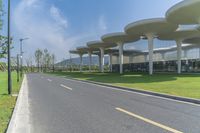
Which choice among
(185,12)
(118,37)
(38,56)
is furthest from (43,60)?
(185,12)

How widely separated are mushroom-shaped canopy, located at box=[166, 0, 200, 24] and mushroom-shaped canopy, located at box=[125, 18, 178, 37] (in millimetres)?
6797

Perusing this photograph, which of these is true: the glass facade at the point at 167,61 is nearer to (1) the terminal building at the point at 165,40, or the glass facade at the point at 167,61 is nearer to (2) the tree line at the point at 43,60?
(1) the terminal building at the point at 165,40

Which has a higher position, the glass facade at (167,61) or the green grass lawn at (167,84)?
the glass facade at (167,61)

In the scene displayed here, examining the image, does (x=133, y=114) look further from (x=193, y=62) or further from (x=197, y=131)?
(x=193, y=62)

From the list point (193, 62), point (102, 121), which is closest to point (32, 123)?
point (102, 121)

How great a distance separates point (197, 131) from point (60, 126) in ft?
11.9

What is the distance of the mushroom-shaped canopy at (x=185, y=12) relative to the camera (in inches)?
1363

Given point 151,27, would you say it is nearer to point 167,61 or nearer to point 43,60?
point 167,61

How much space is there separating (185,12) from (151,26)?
47.3 feet

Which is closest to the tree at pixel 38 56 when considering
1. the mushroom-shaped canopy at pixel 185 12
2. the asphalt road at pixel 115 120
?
the mushroom-shaped canopy at pixel 185 12

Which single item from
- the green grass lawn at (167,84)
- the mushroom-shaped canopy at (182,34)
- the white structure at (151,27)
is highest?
the white structure at (151,27)

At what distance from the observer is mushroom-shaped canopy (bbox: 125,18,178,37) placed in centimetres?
4931

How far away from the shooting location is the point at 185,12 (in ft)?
124

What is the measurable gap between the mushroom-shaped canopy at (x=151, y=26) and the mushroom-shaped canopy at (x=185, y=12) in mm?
6797
